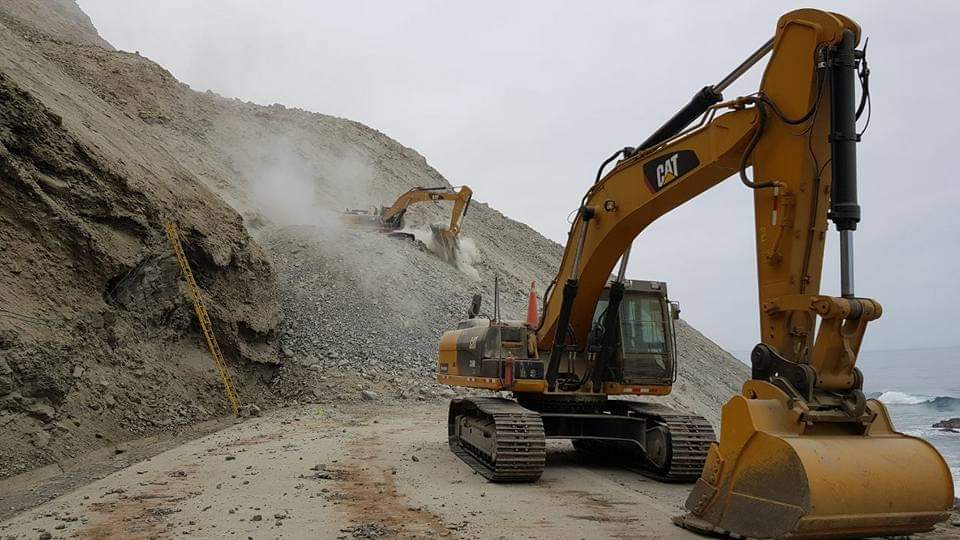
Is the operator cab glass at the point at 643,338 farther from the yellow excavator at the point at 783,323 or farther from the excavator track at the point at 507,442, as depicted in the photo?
the excavator track at the point at 507,442

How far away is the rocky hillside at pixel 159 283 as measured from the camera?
11.3 m

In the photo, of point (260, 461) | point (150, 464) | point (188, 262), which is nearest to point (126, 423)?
point (150, 464)

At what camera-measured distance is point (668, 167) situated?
757cm

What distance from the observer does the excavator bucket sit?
487 cm

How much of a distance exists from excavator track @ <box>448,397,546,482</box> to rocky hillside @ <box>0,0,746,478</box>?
18.8 ft

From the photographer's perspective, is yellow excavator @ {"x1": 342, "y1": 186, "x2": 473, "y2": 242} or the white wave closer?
yellow excavator @ {"x1": 342, "y1": 186, "x2": 473, "y2": 242}

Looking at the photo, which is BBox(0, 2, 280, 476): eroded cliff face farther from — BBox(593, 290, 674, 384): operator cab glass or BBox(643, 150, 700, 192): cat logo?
BBox(643, 150, 700, 192): cat logo

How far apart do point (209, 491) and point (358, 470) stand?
1.86 metres

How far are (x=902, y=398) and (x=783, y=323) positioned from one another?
3713 cm

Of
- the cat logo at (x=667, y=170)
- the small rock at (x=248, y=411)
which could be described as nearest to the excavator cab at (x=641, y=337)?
the cat logo at (x=667, y=170)

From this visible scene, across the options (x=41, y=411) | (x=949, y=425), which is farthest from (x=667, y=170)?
(x=949, y=425)

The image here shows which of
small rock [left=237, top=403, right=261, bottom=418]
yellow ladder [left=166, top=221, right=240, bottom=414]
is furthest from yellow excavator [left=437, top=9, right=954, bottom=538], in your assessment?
yellow ladder [left=166, top=221, right=240, bottom=414]

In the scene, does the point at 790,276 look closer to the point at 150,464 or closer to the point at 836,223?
the point at 836,223

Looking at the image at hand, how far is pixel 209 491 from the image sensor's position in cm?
830
